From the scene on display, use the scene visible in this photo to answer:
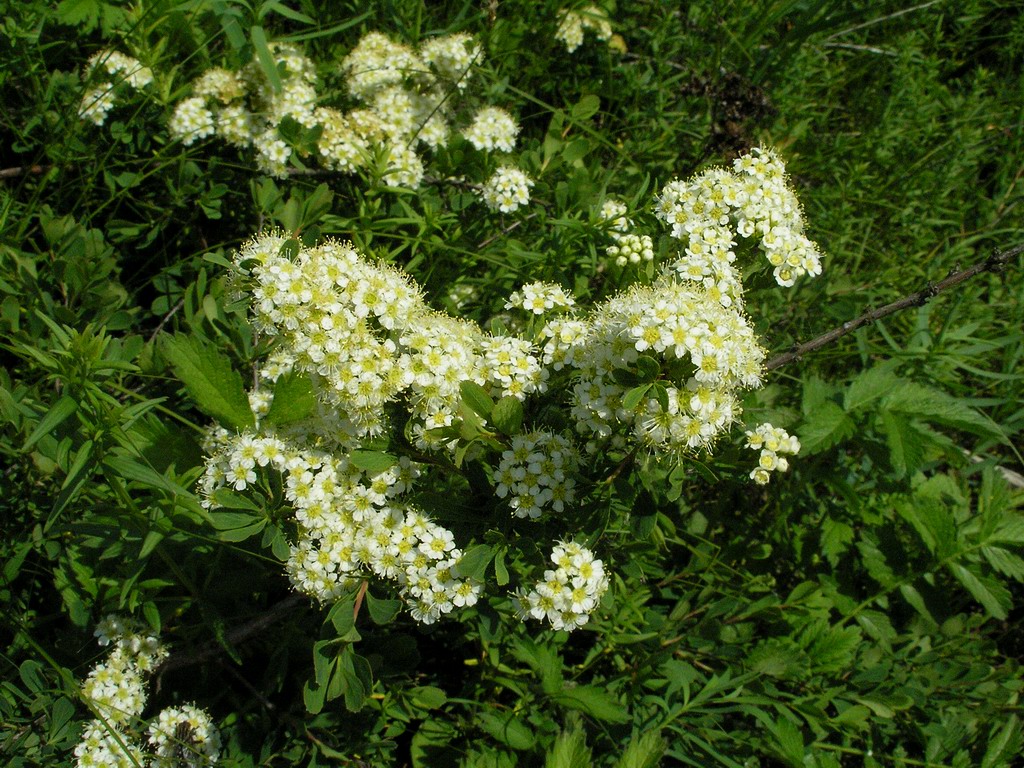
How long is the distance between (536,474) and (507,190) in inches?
61.0

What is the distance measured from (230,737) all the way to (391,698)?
52cm

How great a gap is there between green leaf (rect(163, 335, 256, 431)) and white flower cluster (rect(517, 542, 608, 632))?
97 centimetres

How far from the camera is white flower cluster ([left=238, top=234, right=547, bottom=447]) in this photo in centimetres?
201

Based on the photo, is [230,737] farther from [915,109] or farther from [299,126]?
[915,109]

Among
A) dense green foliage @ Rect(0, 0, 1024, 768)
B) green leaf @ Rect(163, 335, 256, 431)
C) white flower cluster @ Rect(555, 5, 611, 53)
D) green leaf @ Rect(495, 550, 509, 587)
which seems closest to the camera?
green leaf @ Rect(495, 550, 509, 587)

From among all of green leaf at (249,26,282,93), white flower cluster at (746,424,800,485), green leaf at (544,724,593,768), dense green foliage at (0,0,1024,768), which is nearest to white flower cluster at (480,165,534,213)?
dense green foliage at (0,0,1024,768)

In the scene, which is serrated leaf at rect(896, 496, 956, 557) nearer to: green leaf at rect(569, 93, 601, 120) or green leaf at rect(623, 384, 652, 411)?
green leaf at rect(623, 384, 652, 411)

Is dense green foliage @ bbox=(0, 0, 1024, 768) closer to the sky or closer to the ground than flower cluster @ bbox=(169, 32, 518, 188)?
closer to the ground

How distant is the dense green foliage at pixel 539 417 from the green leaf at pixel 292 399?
0.61 ft

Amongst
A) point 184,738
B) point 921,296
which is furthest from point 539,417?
point 184,738

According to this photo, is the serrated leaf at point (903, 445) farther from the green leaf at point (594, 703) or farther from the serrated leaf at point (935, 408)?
the green leaf at point (594, 703)

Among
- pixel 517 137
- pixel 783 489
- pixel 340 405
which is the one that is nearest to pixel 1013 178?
pixel 783 489

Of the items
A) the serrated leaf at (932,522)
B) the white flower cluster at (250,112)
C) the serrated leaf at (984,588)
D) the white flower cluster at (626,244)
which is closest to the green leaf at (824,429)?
the serrated leaf at (932,522)

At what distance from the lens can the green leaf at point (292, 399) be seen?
215 cm
